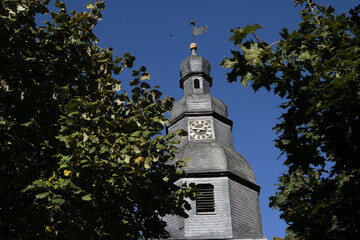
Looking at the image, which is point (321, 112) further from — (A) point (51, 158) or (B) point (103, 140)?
(A) point (51, 158)

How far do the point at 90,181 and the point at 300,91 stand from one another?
3.15 metres

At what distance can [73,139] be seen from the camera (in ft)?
22.4

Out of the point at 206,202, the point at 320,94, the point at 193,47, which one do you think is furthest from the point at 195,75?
the point at 320,94

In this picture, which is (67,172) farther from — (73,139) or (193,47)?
(193,47)

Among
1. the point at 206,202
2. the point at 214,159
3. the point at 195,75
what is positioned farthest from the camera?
the point at 195,75

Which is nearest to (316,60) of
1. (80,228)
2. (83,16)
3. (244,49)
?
(244,49)

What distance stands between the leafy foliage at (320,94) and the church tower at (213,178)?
41.3 feet

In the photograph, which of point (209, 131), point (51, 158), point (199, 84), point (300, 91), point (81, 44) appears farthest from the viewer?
point (199, 84)

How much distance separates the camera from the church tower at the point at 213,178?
1958 centimetres

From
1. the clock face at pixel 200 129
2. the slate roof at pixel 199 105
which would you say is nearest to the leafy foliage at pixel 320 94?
the clock face at pixel 200 129

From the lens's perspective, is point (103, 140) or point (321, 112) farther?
point (103, 140)

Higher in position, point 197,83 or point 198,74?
point 198,74

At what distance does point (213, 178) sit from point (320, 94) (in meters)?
15.7

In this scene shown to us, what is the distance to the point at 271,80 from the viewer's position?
596 centimetres
